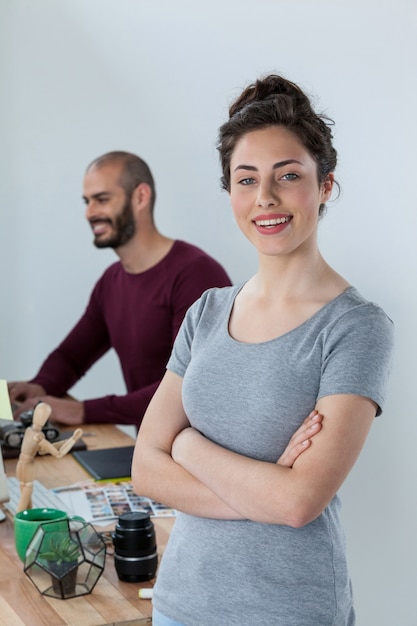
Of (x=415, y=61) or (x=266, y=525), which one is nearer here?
(x=266, y=525)

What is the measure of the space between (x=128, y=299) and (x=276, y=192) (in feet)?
6.54

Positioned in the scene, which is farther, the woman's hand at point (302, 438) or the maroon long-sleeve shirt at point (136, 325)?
the maroon long-sleeve shirt at point (136, 325)

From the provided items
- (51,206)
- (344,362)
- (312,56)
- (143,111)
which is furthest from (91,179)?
(344,362)

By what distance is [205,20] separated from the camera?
13.5 ft

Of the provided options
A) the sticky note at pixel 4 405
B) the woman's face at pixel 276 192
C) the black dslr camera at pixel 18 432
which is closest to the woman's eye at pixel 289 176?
the woman's face at pixel 276 192

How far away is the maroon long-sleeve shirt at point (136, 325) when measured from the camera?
127 inches

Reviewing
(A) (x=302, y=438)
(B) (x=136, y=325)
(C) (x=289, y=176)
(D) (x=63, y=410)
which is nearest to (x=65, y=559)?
(A) (x=302, y=438)

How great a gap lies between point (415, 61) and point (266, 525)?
1730 mm

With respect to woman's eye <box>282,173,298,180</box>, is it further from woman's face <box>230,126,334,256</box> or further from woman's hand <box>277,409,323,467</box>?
woman's hand <box>277,409,323,467</box>

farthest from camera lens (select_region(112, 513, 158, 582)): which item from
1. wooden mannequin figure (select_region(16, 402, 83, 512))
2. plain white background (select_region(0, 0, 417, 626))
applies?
plain white background (select_region(0, 0, 417, 626))

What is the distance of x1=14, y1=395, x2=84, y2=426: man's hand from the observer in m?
3.17

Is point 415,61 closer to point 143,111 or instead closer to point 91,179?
point 91,179

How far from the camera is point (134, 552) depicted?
6.03ft

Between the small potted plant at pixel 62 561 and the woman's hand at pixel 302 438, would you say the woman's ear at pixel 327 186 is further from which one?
the small potted plant at pixel 62 561
